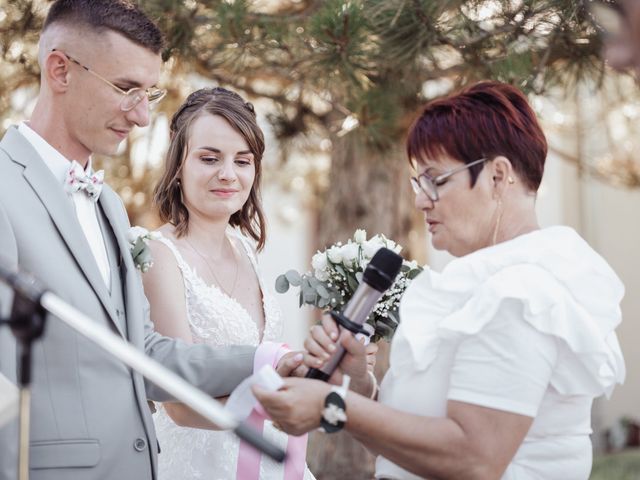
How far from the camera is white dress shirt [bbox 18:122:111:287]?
295 centimetres

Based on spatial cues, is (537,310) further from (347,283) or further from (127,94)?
(127,94)

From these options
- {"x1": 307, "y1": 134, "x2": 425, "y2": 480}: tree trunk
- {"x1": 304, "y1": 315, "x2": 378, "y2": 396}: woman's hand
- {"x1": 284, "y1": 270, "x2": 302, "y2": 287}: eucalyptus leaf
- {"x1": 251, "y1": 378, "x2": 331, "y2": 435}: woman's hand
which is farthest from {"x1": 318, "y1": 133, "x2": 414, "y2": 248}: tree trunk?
{"x1": 251, "y1": 378, "x2": 331, "y2": 435}: woman's hand

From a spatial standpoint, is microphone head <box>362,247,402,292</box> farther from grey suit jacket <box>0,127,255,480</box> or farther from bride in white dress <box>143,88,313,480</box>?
bride in white dress <box>143,88,313,480</box>

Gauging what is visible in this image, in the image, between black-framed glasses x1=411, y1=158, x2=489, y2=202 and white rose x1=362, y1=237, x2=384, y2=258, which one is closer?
black-framed glasses x1=411, y1=158, x2=489, y2=202

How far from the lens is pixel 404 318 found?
241cm

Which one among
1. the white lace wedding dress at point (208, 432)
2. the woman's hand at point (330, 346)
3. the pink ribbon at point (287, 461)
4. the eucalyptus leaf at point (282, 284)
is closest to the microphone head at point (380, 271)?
the woman's hand at point (330, 346)

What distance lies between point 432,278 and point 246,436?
833 mm

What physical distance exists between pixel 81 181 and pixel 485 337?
1.40 metres

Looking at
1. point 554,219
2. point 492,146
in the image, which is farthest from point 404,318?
point 554,219

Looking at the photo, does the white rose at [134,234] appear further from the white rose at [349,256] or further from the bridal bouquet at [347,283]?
the white rose at [349,256]

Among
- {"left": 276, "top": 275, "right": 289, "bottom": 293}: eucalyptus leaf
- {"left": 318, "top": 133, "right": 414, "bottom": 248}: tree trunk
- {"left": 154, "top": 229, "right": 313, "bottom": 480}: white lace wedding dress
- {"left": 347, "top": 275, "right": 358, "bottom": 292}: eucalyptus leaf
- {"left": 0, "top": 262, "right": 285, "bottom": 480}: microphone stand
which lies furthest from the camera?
{"left": 318, "top": 133, "right": 414, "bottom": 248}: tree trunk

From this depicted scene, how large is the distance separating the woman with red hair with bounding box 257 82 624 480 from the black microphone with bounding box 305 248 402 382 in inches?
1.1

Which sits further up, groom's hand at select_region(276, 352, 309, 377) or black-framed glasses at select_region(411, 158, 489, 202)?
black-framed glasses at select_region(411, 158, 489, 202)

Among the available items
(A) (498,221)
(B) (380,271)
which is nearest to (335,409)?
(B) (380,271)
